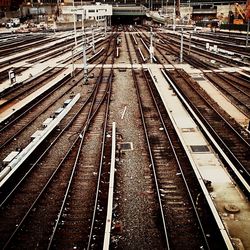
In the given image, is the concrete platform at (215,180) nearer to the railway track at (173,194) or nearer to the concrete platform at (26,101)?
the railway track at (173,194)

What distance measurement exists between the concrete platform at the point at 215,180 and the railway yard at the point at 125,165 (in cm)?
4

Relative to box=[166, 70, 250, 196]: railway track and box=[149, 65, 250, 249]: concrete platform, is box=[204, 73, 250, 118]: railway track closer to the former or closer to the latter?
box=[166, 70, 250, 196]: railway track

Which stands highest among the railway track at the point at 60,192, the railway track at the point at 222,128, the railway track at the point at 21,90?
the railway track at the point at 21,90

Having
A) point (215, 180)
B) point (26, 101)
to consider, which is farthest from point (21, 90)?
point (215, 180)

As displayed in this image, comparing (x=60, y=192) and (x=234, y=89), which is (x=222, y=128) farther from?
(x=60, y=192)

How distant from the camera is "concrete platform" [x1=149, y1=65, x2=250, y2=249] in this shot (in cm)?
881

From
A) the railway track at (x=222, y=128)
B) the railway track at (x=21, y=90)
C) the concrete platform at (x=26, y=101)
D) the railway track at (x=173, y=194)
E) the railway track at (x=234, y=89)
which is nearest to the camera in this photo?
the railway track at (x=173, y=194)

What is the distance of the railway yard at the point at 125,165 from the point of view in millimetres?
8694

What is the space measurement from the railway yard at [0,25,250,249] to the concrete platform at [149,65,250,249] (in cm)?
4

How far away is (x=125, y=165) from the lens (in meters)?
12.3

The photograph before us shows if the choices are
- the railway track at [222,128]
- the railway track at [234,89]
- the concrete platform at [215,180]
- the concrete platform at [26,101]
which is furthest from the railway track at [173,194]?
the concrete platform at [26,101]

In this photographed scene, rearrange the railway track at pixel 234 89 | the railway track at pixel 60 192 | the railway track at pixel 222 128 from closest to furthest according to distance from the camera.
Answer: the railway track at pixel 60 192
the railway track at pixel 222 128
the railway track at pixel 234 89

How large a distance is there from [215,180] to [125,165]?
321 centimetres

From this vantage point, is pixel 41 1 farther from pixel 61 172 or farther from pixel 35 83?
pixel 61 172
